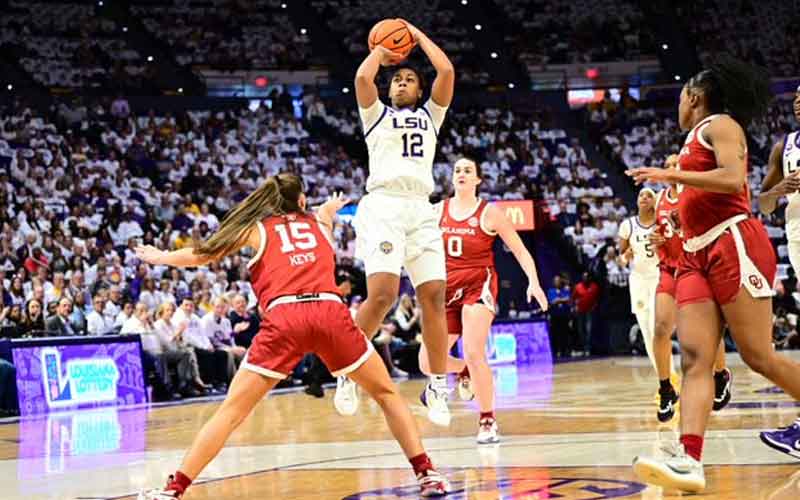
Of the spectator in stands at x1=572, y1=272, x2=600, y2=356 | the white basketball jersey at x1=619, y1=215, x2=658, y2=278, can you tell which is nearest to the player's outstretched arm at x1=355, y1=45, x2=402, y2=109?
the white basketball jersey at x1=619, y1=215, x2=658, y2=278

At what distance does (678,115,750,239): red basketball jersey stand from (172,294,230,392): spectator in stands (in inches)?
450

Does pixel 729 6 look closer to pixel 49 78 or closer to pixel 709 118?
pixel 49 78

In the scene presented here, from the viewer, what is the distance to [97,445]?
9.88 m

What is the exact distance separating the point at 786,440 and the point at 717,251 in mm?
1358

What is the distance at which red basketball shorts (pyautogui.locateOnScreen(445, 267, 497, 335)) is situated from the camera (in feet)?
30.5

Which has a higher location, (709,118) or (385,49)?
(385,49)

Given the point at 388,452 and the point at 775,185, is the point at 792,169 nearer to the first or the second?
the point at 775,185

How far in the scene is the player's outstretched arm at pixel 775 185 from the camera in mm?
7320

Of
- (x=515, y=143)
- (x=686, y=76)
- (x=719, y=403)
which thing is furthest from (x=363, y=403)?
(x=686, y=76)

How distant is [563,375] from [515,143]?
14.2m

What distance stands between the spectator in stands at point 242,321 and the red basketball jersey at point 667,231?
8379 mm

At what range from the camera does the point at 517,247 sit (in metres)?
9.19

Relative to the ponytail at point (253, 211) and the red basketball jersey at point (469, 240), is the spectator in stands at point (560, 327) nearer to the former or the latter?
the red basketball jersey at point (469, 240)

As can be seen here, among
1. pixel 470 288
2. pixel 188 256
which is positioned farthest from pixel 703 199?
pixel 470 288
